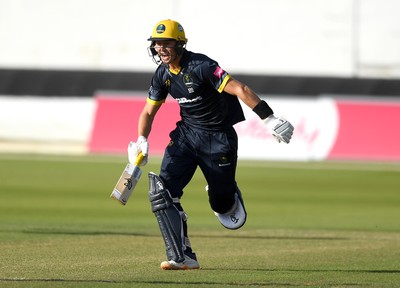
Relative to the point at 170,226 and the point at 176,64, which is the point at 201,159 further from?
the point at 176,64

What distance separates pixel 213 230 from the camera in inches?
529

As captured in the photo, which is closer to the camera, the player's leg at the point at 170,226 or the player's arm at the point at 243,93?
the player's arm at the point at 243,93

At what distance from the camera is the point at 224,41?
106 ft

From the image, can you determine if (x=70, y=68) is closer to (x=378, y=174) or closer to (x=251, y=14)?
(x=251, y=14)

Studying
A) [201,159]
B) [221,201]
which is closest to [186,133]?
[201,159]

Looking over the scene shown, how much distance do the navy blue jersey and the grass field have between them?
1.32 m

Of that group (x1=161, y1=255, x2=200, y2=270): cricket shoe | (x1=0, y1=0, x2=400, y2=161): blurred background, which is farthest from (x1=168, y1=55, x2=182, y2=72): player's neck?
(x1=0, y1=0, x2=400, y2=161): blurred background

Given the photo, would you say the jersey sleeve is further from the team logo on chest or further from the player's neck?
the player's neck

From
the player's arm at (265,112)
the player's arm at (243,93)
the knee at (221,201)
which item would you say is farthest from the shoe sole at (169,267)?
the player's arm at (243,93)

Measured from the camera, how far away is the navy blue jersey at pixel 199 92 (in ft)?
30.2

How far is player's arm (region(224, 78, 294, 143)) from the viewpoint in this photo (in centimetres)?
883

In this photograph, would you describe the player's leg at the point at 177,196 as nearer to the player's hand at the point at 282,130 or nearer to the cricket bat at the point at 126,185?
the cricket bat at the point at 126,185

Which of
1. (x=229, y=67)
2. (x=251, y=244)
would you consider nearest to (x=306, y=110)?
(x=229, y=67)

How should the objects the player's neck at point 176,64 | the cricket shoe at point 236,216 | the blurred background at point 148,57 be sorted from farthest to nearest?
the blurred background at point 148,57 < the cricket shoe at point 236,216 < the player's neck at point 176,64
